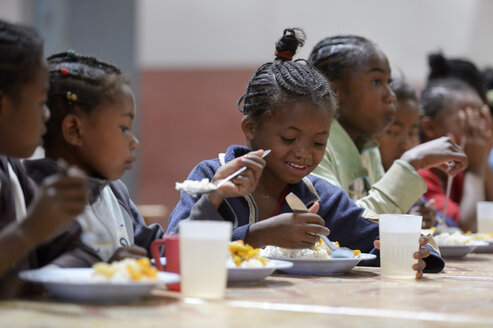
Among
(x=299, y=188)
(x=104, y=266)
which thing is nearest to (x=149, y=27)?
(x=299, y=188)

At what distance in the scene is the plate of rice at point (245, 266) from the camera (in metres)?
1.50

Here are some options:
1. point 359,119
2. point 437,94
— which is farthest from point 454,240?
point 437,94

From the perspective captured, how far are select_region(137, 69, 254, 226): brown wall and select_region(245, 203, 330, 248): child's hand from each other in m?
4.71

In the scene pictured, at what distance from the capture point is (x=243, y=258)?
1544 millimetres

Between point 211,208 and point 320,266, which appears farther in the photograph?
point 320,266

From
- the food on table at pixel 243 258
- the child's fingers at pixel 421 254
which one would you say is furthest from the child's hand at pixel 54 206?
the child's fingers at pixel 421 254

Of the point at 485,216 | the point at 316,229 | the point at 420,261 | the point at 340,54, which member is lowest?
the point at 485,216

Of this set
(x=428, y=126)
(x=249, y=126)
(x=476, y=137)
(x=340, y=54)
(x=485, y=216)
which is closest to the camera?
(x=249, y=126)

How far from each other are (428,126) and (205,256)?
111 inches

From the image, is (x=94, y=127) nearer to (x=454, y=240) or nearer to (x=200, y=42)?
(x=454, y=240)

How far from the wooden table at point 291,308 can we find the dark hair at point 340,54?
4.27 ft

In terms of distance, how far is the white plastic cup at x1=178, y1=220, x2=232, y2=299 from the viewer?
131cm

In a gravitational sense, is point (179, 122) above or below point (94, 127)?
below

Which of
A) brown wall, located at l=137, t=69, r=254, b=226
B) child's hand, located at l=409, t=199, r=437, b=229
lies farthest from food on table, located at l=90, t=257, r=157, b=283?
brown wall, located at l=137, t=69, r=254, b=226
